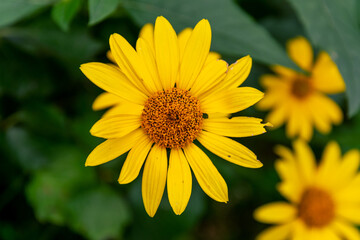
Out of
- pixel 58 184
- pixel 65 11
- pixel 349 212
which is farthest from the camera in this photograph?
pixel 349 212

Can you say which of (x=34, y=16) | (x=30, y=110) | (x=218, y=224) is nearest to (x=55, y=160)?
(x=30, y=110)

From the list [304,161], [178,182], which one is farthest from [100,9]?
[304,161]

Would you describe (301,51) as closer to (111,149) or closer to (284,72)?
(284,72)

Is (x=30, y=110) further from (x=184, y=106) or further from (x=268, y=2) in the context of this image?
(x=268, y=2)

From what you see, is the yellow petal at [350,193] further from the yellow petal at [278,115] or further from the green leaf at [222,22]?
the green leaf at [222,22]

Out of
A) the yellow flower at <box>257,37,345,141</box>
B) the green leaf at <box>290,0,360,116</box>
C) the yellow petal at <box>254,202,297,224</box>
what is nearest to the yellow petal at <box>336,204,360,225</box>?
the yellow petal at <box>254,202,297,224</box>
